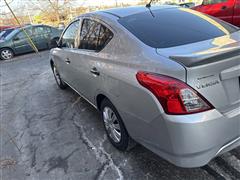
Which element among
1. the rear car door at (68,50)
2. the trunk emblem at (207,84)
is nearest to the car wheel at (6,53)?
the rear car door at (68,50)

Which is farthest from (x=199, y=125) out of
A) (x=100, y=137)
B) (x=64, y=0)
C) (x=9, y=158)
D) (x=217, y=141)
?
(x=64, y=0)

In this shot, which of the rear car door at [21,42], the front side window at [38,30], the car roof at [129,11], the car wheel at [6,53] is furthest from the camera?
the front side window at [38,30]

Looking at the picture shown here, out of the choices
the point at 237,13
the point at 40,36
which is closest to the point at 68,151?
the point at 237,13

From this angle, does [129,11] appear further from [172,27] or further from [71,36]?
[71,36]

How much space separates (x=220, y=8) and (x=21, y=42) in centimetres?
976

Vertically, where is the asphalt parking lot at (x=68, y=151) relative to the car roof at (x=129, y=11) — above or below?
below

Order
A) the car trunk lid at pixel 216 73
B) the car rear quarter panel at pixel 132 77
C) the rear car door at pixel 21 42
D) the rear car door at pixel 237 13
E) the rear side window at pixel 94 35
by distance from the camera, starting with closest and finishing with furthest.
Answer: the car trunk lid at pixel 216 73
the car rear quarter panel at pixel 132 77
the rear side window at pixel 94 35
the rear car door at pixel 237 13
the rear car door at pixel 21 42

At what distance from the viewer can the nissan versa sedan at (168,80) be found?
2.05m

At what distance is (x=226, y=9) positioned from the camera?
684 centimetres

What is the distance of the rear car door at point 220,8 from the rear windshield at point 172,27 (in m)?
4.08

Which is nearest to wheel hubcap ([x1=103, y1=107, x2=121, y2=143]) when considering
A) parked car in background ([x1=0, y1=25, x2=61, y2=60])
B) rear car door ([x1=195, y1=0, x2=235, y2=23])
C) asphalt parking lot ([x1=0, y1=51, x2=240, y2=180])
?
asphalt parking lot ([x1=0, y1=51, x2=240, y2=180])

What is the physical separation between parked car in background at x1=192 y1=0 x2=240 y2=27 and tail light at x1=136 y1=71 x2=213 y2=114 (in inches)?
210

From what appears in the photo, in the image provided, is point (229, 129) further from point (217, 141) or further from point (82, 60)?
point (82, 60)

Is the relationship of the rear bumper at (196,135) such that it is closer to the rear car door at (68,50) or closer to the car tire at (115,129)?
the car tire at (115,129)
